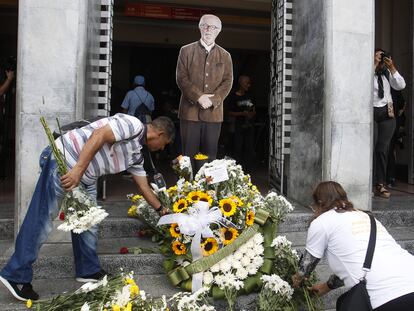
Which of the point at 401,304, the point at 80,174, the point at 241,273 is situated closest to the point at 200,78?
the point at 80,174

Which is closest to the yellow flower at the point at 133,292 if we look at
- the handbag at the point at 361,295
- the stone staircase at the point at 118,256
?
the stone staircase at the point at 118,256

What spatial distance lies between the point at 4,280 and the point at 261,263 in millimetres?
1988

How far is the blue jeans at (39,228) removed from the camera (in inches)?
132

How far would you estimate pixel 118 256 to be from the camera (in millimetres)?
4074

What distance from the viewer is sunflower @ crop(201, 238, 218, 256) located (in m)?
3.58

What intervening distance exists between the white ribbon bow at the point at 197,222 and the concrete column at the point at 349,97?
7.65ft

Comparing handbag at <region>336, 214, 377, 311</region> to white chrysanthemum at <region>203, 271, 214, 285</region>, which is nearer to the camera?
handbag at <region>336, 214, 377, 311</region>

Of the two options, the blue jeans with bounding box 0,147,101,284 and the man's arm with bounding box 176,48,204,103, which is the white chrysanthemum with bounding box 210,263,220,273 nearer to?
the blue jeans with bounding box 0,147,101,284

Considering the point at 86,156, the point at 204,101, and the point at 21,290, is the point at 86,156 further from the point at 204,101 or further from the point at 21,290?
the point at 204,101

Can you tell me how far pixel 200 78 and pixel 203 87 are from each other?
116 millimetres

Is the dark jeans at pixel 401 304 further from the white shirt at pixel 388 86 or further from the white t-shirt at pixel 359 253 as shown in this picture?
the white shirt at pixel 388 86

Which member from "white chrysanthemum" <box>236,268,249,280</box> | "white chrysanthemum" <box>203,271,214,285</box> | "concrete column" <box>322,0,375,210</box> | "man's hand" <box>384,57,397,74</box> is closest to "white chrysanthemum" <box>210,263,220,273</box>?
"white chrysanthemum" <box>203,271,214,285</box>

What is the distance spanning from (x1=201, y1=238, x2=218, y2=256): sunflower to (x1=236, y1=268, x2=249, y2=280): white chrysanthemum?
0.83 ft

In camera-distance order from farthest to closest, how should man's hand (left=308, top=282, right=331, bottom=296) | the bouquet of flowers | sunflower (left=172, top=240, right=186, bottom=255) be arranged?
sunflower (left=172, top=240, right=186, bottom=255)
man's hand (left=308, top=282, right=331, bottom=296)
the bouquet of flowers
